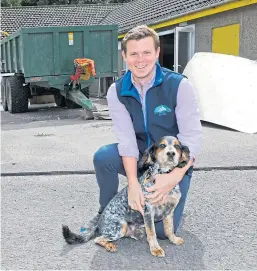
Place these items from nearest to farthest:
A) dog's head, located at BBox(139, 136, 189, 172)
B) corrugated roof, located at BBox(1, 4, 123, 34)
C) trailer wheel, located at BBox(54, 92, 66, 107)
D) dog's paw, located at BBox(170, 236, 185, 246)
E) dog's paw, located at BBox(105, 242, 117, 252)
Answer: dog's head, located at BBox(139, 136, 189, 172) < dog's paw, located at BBox(105, 242, 117, 252) < dog's paw, located at BBox(170, 236, 185, 246) < trailer wheel, located at BBox(54, 92, 66, 107) < corrugated roof, located at BBox(1, 4, 123, 34)

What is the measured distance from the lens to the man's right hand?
9.63 ft

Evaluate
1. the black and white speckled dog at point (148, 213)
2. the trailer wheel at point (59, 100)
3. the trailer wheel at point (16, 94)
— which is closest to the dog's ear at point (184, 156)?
the black and white speckled dog at point (148, 213)

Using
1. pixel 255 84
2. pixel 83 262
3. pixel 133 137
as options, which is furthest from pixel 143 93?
pixel 255 84

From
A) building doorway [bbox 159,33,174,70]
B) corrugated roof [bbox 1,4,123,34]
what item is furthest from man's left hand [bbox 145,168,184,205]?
corrugated roof [bbox 1,4,123,34]

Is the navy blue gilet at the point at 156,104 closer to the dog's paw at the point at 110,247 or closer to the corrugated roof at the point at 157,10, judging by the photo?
the dog's paw at the point at 110,247

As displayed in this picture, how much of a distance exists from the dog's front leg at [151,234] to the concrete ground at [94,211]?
0.18 ft

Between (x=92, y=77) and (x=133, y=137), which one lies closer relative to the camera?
(x=133, y=137)

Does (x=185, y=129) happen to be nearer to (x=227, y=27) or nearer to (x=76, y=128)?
(x=76, y=128)

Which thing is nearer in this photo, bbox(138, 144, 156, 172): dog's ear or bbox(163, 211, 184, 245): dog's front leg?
bbox(138, 144, 156, 172): dog's ear

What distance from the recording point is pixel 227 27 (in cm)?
1168

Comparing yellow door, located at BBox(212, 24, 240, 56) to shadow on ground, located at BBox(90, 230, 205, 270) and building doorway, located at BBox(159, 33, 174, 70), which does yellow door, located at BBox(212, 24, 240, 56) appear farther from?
shadow on ground, located at BBox(90, 230, 205, 270)

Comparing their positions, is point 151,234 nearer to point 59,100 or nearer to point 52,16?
point 59,100

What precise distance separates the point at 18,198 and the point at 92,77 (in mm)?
7194

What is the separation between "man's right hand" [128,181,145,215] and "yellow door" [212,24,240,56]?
9061 mm
